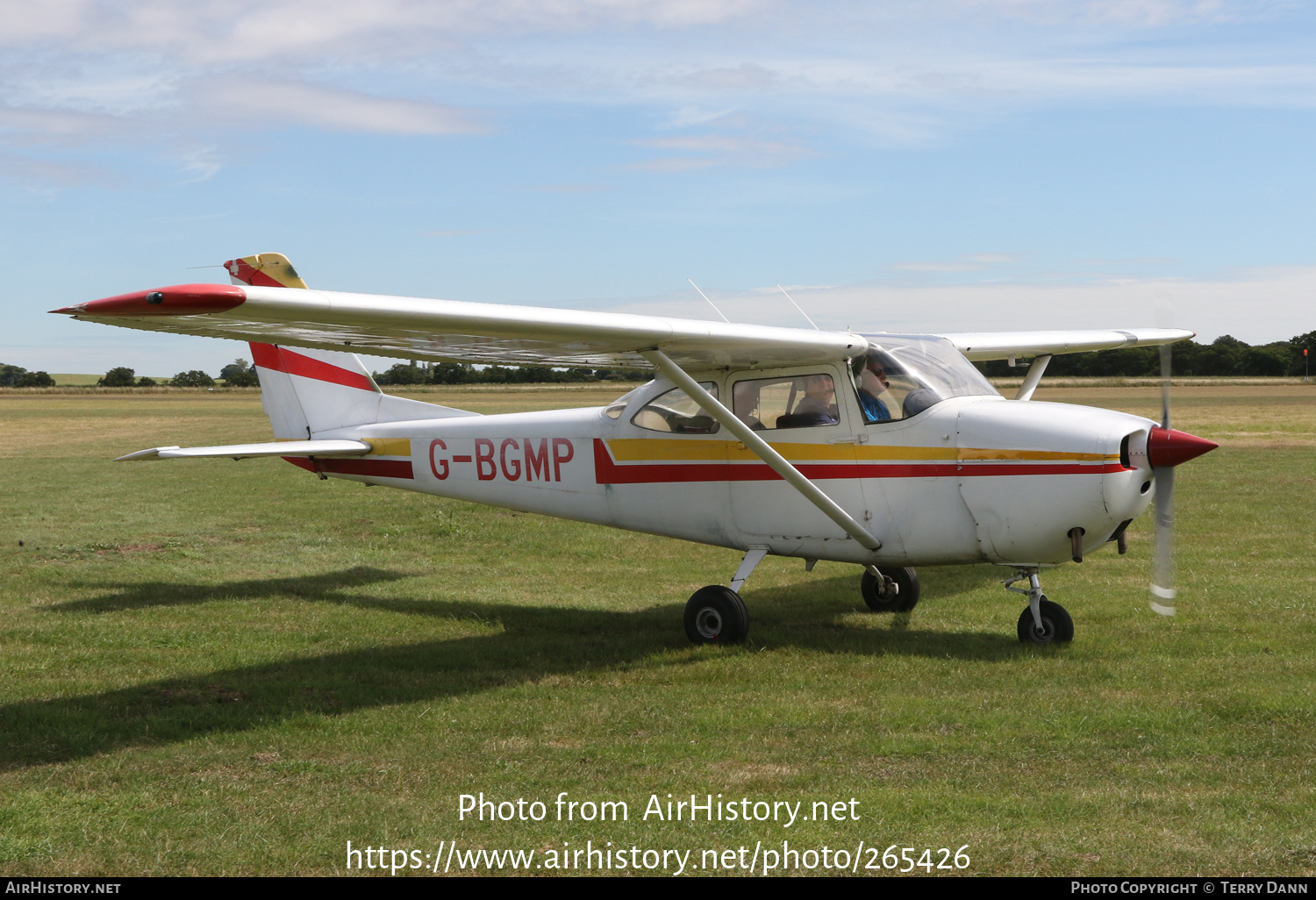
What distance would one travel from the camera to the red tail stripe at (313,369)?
11922 millimetres

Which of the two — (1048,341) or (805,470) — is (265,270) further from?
(1048,341)

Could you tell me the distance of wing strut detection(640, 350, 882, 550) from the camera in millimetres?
8156

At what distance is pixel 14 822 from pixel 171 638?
4.16 m

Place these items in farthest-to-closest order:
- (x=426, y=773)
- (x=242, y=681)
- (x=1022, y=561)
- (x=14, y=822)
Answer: (x=1022, y=561) → (x=242, y=681) → (x=426, y=773) → (x=14, y=822)

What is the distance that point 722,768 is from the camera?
18.5ft

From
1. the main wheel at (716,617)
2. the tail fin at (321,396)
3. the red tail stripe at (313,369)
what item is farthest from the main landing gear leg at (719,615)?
the red tail stripe at (313,369)

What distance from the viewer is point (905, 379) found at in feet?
27.8

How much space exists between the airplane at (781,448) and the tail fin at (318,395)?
3.07 ft

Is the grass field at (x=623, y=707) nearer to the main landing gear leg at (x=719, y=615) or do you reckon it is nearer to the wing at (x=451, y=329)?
the main landing gear leg at (x=719, y=615)

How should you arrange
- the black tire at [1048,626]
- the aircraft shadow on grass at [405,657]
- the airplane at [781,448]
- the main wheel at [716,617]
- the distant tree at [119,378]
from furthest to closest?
the distant tree at [119,378]
the main wheel at [716,617]
the black tire at [1048,626]
the airplane at [781,448]
the aircraft shadow on grass at [405,657]

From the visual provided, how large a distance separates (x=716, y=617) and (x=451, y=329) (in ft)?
10.8

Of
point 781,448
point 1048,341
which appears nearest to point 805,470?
point 781,448
